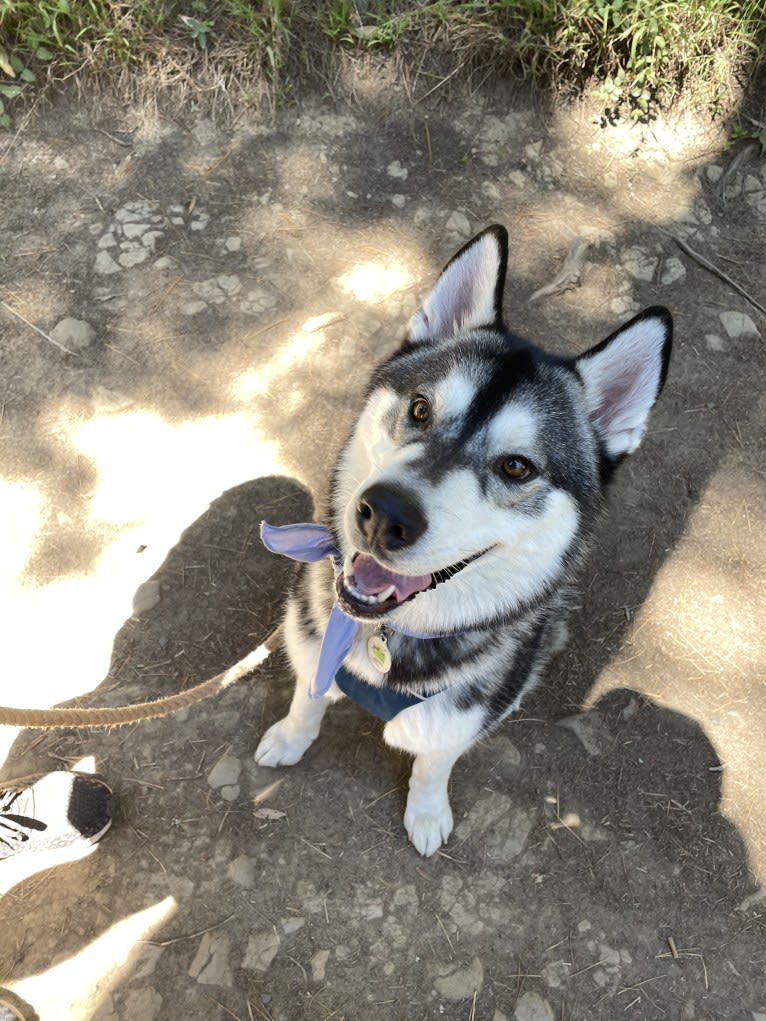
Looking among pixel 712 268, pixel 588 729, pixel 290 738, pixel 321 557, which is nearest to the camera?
pixel 321 557

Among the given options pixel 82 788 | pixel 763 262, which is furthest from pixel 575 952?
pixel 763 262

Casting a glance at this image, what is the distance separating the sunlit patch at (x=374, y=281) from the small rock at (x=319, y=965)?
3.12m

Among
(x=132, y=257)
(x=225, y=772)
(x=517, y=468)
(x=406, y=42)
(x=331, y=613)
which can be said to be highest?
(x=406, y=42)

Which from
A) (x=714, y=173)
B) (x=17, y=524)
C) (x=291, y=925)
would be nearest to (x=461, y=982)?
(x=291, y=925)

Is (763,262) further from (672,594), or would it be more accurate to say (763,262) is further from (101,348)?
(101,348)

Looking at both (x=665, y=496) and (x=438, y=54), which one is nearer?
(x=665, y=496)

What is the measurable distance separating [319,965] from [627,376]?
7.50 feet

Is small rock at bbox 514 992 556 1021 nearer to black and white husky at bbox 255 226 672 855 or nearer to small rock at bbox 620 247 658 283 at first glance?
black and white husky at bbox 255 226 672 855

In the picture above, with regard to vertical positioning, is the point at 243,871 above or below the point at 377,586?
below

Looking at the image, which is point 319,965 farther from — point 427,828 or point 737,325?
point 737,325

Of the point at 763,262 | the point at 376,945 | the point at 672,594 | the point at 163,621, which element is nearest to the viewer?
the point at 376,945

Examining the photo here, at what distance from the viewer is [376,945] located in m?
2.56

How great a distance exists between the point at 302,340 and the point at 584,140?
226 cm

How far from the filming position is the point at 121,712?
2.36 meters
